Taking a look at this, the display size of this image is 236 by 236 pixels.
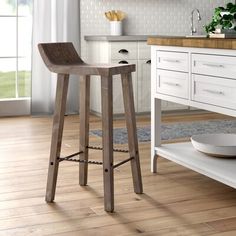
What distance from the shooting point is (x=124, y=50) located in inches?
213

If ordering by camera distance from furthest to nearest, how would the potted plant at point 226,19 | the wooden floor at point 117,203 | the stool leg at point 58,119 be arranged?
the potted plant at point 226,19 < the stool leg at point 58,119 < the wooden floor at point 117,203

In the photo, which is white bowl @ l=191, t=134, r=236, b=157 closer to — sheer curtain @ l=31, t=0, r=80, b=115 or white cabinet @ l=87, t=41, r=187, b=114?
white cabinet @ l=87, t=41, r=187, b=114

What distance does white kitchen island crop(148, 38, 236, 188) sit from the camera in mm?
2562

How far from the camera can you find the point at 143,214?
8.41 feet

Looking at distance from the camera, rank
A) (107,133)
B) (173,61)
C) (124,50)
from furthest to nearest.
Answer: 1. (124,50)
2. (173,61)
3. (107,133)

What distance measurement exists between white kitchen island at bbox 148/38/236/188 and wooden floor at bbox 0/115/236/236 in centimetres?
16

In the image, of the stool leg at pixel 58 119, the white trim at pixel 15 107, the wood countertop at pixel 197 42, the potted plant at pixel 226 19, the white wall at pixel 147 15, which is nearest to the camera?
the wood countertop at pixel 197 42

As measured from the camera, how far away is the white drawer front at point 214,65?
2.51m

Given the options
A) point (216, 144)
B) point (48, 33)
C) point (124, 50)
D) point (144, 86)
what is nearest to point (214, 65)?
point (216, 144)

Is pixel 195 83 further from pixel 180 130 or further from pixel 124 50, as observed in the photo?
pixel 124 50

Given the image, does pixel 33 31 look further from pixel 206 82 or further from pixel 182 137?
pixel 206 82

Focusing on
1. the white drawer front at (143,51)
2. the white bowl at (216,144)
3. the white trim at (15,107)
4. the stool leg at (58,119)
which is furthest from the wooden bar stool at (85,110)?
the white trim at (15,107)

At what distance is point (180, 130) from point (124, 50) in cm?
113

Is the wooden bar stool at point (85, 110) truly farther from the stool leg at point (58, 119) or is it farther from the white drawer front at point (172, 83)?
the white drawer front at point (172, 83)
